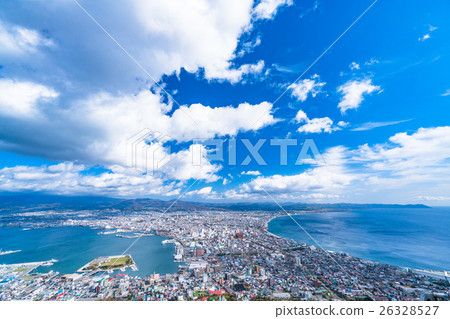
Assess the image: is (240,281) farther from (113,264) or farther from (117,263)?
(117,263)

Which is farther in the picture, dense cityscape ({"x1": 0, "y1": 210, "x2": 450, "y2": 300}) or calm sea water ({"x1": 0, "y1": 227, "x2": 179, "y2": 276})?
calm sea water ({"x1": 0, "y1": 227, "x2": 179, "y2": 276})

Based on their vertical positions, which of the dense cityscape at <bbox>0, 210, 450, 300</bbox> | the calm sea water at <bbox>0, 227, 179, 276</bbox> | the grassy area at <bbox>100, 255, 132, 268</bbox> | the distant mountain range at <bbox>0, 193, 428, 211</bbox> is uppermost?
the dense cityscape at <bbox>0, 210, 450, 300</bbox>

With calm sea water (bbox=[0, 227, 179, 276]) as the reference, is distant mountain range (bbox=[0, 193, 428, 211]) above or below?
below

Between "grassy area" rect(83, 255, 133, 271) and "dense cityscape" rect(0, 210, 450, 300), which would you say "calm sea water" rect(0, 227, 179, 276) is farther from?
"dense cityscape" rect(0, 210, 450, 300)

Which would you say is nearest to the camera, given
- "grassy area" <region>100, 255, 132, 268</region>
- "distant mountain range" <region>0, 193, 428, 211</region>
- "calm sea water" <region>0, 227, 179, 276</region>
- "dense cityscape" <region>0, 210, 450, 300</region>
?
"dense cityscape" <region>0, 210, 450, 300</region>

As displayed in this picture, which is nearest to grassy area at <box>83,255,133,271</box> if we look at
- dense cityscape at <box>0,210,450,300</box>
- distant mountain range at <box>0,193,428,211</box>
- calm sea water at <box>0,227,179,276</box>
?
dense cityscape at <box>0,210,450,300</box>

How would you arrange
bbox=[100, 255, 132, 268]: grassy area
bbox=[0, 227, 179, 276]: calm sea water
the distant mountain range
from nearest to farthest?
bbox=[0, 227, 179, 276]: calm sea water, bbox=[100, 255, 132, 268]: grassy area, the distant mountain range

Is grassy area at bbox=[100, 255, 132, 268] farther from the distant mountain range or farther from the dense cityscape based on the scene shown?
the distant mountain range

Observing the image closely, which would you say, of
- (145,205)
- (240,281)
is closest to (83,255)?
(240,281)

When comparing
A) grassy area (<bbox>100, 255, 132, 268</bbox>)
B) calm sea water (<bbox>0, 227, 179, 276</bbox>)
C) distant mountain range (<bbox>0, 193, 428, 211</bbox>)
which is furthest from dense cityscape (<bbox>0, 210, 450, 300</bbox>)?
distant mountain range (<bbox>0, 193, 428, 211</bbox>)

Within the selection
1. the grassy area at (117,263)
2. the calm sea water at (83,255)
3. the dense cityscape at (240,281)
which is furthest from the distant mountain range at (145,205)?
the dense cityscape at (240,281)
